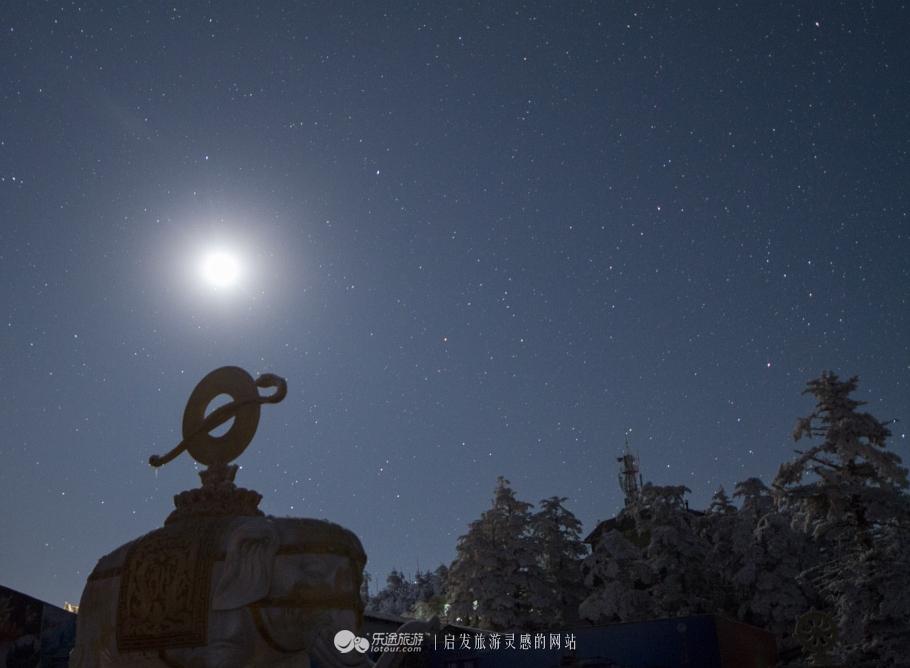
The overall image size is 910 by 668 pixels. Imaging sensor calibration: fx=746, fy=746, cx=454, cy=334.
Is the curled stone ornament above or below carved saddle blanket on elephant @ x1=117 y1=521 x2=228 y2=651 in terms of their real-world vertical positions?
above

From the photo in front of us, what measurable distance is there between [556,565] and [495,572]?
10.5ft

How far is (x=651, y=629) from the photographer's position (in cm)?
1986

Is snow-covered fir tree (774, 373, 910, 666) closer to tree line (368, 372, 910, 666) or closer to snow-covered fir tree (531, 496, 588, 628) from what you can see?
tree line (368, 372, 910, 666)

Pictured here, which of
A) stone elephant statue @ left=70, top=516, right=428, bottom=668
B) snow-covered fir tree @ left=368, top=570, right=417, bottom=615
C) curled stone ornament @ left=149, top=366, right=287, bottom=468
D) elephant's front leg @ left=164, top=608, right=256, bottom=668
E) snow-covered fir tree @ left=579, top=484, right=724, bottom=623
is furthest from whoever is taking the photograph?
snow-covered fir tree @ left=368, top=570, right=417, bottom=615

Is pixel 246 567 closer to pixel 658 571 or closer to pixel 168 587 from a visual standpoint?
pixel 168 587

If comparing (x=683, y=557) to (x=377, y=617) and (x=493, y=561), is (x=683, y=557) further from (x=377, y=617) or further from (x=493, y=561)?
(x=377, y=617)

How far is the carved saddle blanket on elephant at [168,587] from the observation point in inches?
303

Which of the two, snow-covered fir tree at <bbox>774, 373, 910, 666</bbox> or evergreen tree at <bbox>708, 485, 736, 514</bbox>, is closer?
snow-covered fir tree at <bbox>774, 373, 910, 666</bbox>

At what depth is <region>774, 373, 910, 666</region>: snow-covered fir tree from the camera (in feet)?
61.8

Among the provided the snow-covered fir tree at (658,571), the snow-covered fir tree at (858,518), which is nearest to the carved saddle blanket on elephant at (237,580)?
the snow-covered fir tree at (858,518)

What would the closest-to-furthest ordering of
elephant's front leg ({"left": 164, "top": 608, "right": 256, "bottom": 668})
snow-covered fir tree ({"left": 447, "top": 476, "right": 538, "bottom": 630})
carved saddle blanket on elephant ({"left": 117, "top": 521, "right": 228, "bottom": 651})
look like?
elephant's front leg ({"left": 164, "top": 608, "right": 256, "bottom": 668}) < carved saddle blanket on elephant ({"left": 117, "top": 521, "right": 228, "bottom": 651}) < snow-covered fir tree ({"left": 447, "top": 476, "right": 538, "bottom": 630})

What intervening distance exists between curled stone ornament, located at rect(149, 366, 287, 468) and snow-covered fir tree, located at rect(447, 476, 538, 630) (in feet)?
84.8

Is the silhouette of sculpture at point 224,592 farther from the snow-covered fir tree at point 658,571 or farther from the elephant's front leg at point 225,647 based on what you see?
the snow-covered fir tree at point 658,571

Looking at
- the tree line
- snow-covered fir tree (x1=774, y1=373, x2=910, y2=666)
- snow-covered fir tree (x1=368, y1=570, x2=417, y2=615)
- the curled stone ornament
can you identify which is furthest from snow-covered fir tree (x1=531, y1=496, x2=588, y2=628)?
snow-covered fir tree (x1=368, y1=570, x2=417, y2=615)
